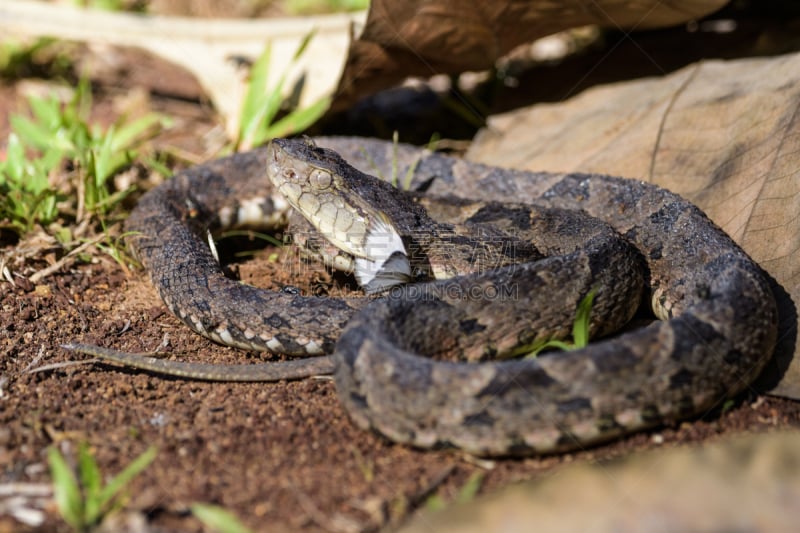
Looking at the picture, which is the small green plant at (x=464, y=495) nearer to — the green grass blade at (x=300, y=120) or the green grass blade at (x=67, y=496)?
the green grass blade at (x=67, y=496)

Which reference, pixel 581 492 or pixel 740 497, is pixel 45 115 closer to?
pixel 581 492

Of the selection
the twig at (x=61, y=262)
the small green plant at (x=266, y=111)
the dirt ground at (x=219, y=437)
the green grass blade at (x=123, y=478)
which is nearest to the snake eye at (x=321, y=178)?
the dirt ground at (x=219, y=437)

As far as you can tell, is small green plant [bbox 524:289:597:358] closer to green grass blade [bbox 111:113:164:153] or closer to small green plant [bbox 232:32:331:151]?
small green plant [bbox 232:32:331:151]

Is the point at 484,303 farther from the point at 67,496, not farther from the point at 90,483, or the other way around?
the point at 67,496

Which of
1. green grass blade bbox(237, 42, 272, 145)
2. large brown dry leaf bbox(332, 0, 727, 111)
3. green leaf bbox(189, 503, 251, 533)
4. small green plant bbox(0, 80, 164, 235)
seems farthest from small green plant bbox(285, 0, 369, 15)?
green leaf bbox(189, 503, 251, 533)

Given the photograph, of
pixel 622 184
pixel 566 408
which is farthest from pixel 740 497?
pixel 622 184

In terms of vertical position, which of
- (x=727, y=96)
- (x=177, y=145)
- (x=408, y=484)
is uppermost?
(x=727, y=96)
